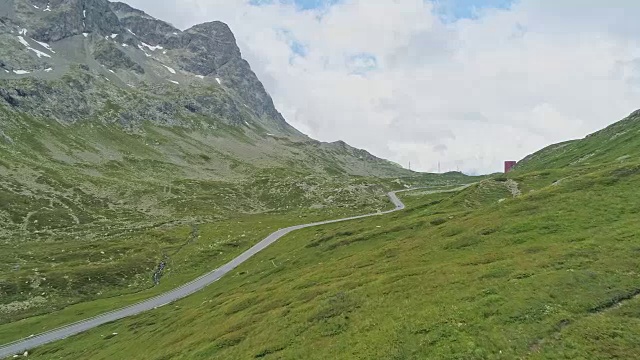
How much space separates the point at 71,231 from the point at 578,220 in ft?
585

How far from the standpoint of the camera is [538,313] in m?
28.4

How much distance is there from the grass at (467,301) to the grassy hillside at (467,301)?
0.40 ft

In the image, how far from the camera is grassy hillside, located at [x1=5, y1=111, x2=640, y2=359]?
2667 cm

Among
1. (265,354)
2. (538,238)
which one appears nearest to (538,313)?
(538,238)

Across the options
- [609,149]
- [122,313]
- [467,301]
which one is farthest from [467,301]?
[609,149]

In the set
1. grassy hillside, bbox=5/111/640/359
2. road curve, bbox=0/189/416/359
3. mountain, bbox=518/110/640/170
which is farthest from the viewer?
mountain, bbox=518/110/640/170

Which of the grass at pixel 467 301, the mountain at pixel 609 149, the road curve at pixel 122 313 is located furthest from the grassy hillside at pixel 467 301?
the mountain at pixel 609 149

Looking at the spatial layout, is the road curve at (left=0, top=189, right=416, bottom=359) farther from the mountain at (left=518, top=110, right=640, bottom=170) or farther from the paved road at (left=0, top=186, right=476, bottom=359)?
the mountain at (left=518, top=110, right=640, bottom=170)

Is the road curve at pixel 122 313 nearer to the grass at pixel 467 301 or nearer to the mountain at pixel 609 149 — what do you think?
the grass at pixel 467 301

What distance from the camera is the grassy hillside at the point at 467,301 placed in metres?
26.7

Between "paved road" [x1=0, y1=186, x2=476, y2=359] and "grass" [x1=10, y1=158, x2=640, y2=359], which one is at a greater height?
"grass" [x1=10, y1=158, x2=640, y2=359]

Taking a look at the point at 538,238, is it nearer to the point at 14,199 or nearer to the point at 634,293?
the point at 634,293

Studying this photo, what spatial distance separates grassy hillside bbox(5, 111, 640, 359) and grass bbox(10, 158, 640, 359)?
12 cm

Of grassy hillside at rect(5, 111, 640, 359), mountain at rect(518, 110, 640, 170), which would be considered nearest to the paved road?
grassy hillside at rect(5, 111, 640, 359)
